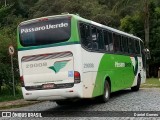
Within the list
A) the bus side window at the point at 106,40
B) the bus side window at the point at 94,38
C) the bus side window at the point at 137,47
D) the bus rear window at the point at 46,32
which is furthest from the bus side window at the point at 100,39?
the bus side window at the point at 137,47

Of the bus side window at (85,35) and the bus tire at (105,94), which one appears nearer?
the bus side window at (85,35)

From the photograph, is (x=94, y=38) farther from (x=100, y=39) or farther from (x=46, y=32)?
(x=46, y=32)

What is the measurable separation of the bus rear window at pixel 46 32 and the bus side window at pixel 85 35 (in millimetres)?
618

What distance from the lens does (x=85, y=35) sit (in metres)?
15.1

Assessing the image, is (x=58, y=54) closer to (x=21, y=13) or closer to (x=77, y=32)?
(x=77, y=32)

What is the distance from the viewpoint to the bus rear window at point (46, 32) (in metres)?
14.5

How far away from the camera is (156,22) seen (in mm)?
47625

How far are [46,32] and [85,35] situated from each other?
1498 millimetres

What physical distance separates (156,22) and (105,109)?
34310mm

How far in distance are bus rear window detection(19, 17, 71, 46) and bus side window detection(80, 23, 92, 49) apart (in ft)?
2.03

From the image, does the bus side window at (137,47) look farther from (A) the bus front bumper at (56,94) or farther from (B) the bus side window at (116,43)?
(A) the bus front bumper at (56,94)

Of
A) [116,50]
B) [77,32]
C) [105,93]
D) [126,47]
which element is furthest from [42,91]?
[126,47]

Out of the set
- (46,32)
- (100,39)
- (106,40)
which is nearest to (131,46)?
(106,40)

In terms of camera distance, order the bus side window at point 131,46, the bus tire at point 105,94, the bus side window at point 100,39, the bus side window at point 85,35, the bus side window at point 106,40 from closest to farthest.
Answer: the bus side window at point 85,35
the bus side window at point 100,39
the bus tire at point 105,94
the bus side window at point 106,40
the bus side window at point 131,46
